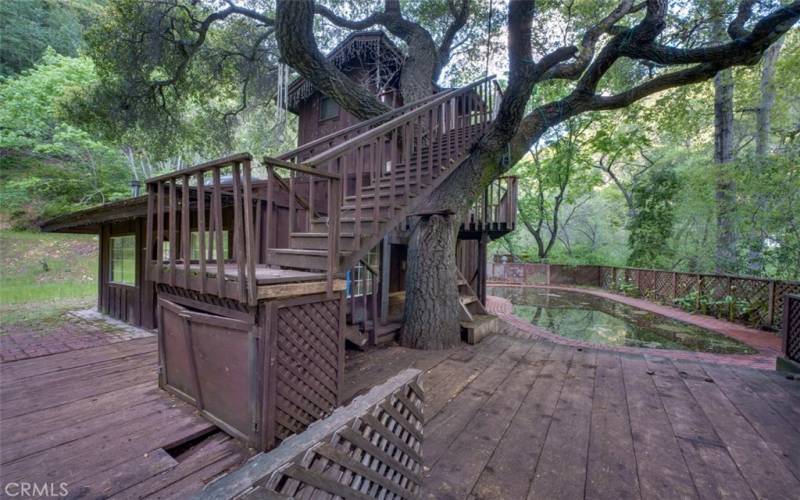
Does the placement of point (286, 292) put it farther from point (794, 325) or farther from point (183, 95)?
point (183, 95)

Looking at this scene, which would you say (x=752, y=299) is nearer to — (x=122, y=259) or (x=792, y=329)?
(x=792, y=329)

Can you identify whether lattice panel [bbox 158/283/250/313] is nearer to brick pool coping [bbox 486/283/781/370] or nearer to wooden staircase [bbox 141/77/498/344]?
wooden staircase [bbox 141/77/498/344]

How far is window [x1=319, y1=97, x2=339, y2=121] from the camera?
27.9ft

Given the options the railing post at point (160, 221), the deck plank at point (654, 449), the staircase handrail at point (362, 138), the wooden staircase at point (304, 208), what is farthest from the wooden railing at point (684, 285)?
the railing post at point (160, 221)

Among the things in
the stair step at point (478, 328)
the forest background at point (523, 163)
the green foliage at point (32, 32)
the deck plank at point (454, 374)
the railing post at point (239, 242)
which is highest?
the green foliage at point (32, 32)

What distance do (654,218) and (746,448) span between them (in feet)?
41.0

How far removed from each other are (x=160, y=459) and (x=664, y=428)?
141 inches

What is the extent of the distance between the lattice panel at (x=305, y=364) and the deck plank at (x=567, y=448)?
59.3 inches

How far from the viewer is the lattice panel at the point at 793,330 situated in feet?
12.1

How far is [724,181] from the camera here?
25.8 feet

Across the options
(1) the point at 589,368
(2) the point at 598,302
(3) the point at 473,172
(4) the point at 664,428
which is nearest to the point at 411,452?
(4) the point at 664,428

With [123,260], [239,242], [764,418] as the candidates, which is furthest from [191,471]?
[123,260]

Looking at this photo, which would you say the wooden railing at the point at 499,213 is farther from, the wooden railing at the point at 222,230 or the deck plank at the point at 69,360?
the deck plank at the point at 69,360

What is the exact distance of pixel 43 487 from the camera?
73.5 inches
